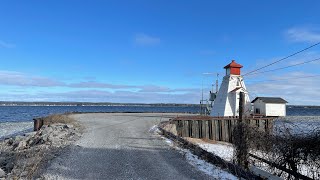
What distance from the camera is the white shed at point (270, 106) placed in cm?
4716

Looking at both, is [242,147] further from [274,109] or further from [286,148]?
[274,109]

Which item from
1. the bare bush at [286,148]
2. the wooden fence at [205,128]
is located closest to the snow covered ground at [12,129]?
the wooden fence at [205,128]

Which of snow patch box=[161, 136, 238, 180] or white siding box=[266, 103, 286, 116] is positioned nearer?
snow patch box=[161, 136, 238, 180]

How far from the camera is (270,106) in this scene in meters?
47.3

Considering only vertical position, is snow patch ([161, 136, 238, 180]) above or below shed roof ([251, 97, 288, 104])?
below

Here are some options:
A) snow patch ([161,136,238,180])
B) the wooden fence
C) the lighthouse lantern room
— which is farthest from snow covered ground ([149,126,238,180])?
the lighthouse lantern room

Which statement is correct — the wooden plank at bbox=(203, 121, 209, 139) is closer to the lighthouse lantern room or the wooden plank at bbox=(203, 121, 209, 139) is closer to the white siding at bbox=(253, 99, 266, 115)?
the lighthouse lantern room

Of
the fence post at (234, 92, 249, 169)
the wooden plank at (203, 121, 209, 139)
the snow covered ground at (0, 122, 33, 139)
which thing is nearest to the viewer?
the fence post at (234, 92, 249, 169)

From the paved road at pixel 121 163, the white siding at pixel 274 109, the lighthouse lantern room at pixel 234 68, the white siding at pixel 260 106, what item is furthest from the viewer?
the white siding at pixel 260 106

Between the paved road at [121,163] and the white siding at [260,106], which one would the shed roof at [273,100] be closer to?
the white siding at [260,106]

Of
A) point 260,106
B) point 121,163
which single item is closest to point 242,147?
point 121,163

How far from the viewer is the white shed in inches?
1857

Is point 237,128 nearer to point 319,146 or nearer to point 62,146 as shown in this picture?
point 319,146

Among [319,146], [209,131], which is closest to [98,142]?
[319,146]
